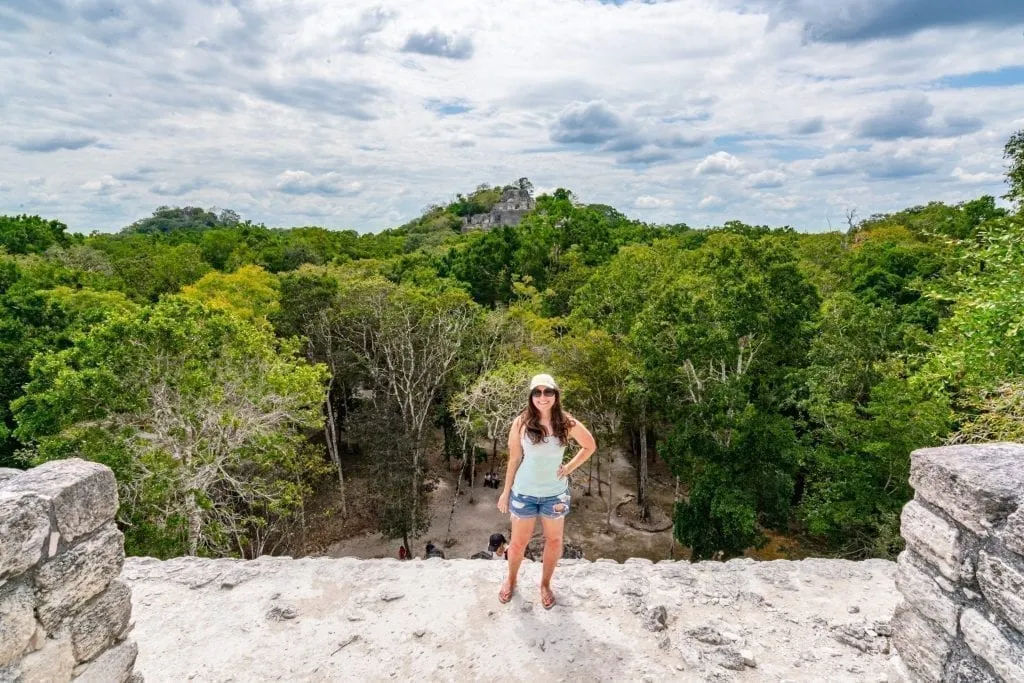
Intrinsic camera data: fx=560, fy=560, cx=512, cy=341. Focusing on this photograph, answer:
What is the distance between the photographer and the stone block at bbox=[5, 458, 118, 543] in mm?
2713

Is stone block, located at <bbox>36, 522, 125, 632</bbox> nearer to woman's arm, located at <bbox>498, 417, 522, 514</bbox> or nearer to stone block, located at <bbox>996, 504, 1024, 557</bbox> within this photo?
woman's arm, located at <bbox>498, 417, 522, 514</bbox>

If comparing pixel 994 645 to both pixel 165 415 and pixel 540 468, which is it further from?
pixel 165 415

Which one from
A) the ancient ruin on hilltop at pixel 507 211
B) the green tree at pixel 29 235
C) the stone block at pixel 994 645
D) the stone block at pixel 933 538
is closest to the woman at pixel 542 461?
the stone block at pixel 933 538

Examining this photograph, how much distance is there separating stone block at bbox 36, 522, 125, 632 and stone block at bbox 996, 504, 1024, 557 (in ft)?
14.0

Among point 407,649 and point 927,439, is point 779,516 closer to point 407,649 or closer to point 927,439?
point 927,439

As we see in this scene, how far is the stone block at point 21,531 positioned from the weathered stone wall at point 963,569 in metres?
4.23

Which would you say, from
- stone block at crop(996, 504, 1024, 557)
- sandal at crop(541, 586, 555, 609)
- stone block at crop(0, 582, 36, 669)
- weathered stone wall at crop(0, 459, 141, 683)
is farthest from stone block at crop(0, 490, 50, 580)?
stone block at crop(996, 504, 1024, 557)

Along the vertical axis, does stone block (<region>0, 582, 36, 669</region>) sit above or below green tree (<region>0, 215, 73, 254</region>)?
below

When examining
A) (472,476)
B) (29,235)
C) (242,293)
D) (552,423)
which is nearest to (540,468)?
(552,423)

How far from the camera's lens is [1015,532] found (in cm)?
231

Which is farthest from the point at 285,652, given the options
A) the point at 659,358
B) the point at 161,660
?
the point at 659,358

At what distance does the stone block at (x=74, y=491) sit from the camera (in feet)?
8.90

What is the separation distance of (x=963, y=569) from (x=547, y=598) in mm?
2871

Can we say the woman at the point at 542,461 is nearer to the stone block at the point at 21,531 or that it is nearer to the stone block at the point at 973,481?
the stone block at the point at 973,481
